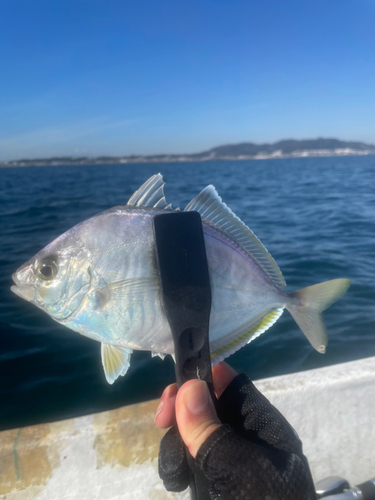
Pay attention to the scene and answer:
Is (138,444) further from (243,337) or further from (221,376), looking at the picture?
(243,337)

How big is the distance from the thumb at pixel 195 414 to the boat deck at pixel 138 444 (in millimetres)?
1302

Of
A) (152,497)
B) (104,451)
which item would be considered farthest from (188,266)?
(152,497)

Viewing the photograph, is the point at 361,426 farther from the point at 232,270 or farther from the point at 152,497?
the point at 232,270

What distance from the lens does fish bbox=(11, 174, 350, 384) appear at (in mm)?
1347

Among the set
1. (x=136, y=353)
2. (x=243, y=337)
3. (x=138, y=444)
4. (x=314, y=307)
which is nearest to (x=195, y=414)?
(x=243, y=337)

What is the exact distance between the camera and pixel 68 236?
1.42 meters

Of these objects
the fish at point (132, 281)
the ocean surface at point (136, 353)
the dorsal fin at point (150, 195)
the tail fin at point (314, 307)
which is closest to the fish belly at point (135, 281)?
the fish at point (132, 281)

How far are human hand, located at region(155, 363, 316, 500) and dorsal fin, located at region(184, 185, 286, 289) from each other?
60cm

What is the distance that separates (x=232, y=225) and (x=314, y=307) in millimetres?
559

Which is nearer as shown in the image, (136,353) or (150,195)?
(150,195)

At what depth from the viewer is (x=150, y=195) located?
154 cm

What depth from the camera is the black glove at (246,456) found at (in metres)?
1.37

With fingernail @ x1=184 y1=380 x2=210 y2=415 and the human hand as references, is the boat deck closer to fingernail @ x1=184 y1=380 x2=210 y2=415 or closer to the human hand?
the human hand

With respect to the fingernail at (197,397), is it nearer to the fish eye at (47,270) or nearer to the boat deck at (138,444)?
the fish eye at (47,270)
